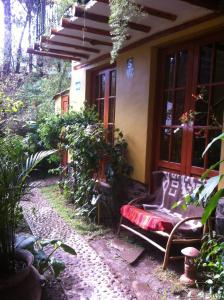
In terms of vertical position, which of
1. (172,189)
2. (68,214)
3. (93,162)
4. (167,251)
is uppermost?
(93,162)

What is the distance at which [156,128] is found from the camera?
4.13m

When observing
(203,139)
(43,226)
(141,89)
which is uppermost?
(141,89)

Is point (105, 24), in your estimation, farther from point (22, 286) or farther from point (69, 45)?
point (22, 286)

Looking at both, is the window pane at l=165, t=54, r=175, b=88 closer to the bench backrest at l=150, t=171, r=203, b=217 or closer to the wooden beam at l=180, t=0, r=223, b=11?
the wooden beam at l=180, t=0, r=223, b=11

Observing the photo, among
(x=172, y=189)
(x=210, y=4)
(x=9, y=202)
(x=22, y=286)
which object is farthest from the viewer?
(x=172, y=189)

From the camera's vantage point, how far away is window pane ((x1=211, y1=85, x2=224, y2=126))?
129 inches

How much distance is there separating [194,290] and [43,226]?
7.29 ft

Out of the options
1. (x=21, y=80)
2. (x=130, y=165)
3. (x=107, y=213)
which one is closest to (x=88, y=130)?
(x=130, y=165)

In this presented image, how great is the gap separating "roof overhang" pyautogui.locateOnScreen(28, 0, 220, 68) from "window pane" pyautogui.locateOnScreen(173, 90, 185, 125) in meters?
0.76

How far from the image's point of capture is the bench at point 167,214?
3049 mm

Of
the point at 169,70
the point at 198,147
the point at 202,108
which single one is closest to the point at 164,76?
the point at 169,70

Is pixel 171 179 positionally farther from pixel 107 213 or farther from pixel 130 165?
pixel 107 213

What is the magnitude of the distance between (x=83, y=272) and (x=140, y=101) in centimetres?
230

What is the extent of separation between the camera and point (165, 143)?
4.03 meters
